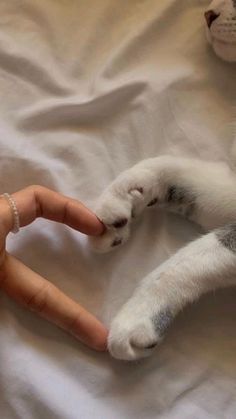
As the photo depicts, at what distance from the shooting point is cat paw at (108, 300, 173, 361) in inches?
36.9

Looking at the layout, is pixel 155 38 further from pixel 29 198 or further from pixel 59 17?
pixel 29 198

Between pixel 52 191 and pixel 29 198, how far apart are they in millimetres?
49

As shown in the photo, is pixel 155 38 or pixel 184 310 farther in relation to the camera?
pixel 155 38

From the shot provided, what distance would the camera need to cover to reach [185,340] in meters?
1.00

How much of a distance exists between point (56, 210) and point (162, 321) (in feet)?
0.76

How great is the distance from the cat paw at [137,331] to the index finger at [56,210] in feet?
0.47

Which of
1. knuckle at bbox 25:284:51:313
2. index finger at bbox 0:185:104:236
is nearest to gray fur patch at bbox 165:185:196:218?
index finger at bbox 0:185:104:236

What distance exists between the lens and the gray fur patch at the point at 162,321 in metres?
0.95

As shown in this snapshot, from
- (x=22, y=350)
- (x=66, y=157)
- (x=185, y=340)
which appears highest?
(x=66, y=157)

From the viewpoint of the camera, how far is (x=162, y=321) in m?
0.96

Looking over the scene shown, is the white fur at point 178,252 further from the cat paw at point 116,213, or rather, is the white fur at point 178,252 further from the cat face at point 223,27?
the cat face at point 223,27

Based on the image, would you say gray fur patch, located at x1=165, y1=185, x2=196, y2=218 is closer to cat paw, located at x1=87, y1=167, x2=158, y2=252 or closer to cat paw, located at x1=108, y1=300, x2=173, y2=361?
cat paw, located at x1=87, y1=167, x2=158, y2=252

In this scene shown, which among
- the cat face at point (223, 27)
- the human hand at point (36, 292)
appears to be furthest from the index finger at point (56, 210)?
the cat face at point (223, 27)

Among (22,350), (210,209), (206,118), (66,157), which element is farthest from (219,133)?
(22,350)
